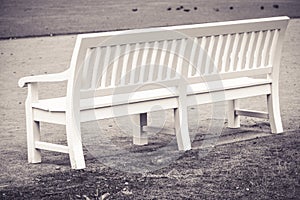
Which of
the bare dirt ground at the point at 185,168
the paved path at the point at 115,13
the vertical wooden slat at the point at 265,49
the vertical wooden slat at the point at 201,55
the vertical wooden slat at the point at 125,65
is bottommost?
the bare dirt ground at the point at 185,168

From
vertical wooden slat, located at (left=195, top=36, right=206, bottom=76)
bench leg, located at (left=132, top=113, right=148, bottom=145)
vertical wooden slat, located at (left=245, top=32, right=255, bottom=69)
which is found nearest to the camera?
vertical wooden slat, located at (left=195, top=36, right=206, bottom=76)

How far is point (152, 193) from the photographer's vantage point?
743 cm

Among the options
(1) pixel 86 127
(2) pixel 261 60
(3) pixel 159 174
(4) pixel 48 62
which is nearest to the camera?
(3) pixel 159 174

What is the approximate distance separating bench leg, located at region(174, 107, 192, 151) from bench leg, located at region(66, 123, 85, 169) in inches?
44.0

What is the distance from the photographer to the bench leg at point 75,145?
829 cm

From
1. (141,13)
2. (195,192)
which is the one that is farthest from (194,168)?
→ (141,13)

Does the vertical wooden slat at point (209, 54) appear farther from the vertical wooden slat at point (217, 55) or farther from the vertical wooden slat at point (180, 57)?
the vertical wooden slat at point (180, 57)

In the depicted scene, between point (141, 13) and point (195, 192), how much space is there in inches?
619

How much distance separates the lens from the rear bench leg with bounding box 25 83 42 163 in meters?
8.69

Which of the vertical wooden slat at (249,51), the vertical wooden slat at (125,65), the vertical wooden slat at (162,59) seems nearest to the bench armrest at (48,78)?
the vertical wooden slat at (125,65)

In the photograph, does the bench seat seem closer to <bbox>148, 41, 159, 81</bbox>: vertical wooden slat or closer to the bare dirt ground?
<bbox>148, 41, 159, 81</bbox>: vertical wooden slat

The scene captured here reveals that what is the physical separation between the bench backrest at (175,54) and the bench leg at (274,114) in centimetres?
22

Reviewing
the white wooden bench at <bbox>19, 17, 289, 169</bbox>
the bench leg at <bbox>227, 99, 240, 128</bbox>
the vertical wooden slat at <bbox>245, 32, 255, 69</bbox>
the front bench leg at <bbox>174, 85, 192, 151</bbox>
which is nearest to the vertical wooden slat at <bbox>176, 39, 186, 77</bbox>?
the white wooden bench at <bbox>19, 17, 289, 169</bbox>

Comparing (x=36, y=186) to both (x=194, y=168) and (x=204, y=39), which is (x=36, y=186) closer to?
(x=194, y=168)
